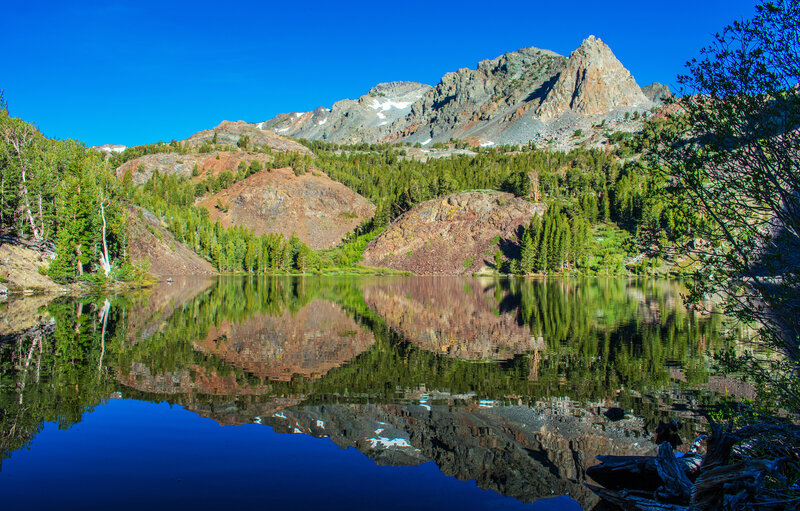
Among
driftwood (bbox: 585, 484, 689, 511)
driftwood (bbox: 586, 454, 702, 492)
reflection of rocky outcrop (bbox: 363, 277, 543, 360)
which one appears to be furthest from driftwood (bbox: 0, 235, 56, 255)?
driftwood (bbox: 585, 484, 689, 511)

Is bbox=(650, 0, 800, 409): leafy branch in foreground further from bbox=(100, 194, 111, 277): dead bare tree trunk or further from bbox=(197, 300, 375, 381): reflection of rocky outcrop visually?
bbox=(100, 194, 111, 277): dead bare tree trunk

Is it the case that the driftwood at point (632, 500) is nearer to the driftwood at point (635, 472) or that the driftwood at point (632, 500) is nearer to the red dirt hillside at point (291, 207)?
the driftwood at point (635, 472)

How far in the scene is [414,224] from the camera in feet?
457

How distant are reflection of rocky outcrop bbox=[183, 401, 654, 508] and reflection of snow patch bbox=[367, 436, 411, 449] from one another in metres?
0.03

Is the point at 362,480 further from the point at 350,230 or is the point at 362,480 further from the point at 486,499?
the point at 350,230

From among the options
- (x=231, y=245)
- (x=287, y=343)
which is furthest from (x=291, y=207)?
(x=287, y=343)

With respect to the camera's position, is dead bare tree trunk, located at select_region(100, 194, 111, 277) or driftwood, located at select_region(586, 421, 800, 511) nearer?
driftwood, located at select_region(586, 421, 800, 511)

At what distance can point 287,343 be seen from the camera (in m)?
26.5

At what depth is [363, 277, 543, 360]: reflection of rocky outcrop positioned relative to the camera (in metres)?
25.7

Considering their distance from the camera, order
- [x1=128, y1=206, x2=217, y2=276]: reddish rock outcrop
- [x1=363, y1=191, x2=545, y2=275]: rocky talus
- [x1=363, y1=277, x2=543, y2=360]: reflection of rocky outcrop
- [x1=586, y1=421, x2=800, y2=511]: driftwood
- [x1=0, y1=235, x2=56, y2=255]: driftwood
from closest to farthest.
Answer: [x1=586, y1=421, x2=800, y2=511]: driftwood
[x1=363, y1=277, x2=543, y2=360]: reflection of rocky outcrop
[x1=0, y1=235, x2=56, y2=255]: driftwood
[x1=128, y1=206, x2=217, y2=276]: reddish rock outcrop
[x1=363, y1=191, x2=545, y2=275]: rocky talus

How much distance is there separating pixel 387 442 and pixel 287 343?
14.8 meters

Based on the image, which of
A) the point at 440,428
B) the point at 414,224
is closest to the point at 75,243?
the point at 440,428

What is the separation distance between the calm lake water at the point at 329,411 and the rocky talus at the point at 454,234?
98.2 metres

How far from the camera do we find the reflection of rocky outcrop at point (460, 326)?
84.3ft
